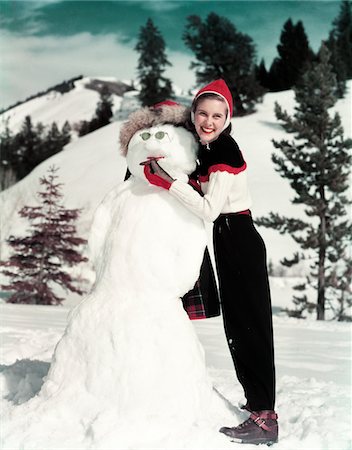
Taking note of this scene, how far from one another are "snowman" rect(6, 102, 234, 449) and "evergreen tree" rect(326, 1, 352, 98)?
108 feet

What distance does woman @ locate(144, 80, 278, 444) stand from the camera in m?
3.03

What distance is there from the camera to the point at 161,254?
2992 mm

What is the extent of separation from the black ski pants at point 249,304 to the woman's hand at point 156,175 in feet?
1.18

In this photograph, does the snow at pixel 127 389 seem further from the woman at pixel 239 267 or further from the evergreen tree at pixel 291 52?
the evergreen tree at pixel 291 52

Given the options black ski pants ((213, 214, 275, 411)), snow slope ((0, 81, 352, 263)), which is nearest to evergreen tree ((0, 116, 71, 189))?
snow slope ((0, 81, 352, 263))

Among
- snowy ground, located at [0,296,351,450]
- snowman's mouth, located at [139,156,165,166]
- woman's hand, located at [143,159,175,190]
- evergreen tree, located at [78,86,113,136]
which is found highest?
evergreen tree, located at [78,86,113,136]

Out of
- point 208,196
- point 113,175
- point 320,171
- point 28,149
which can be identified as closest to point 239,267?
point 208,196

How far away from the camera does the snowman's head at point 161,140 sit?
3102 mm

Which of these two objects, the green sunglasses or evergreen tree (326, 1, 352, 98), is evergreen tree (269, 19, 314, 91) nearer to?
evergreen tree (326, 1, 352, 98)

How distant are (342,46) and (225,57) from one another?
9597mm

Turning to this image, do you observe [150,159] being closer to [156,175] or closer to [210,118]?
[156,175]

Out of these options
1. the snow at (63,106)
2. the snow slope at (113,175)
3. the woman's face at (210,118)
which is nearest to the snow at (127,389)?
the woman's face at (210,118)

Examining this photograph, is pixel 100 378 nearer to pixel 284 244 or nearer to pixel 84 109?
pixel 284 244

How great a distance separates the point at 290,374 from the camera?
16.6 feet
